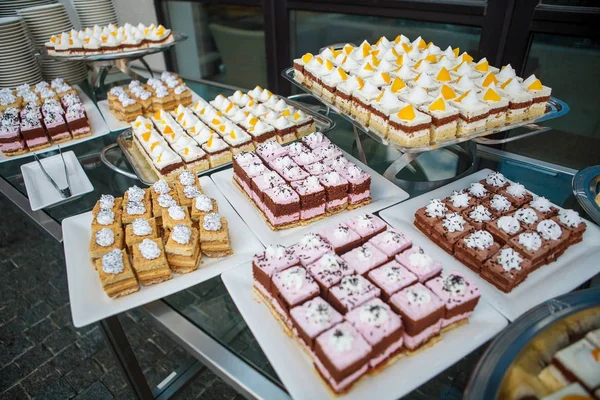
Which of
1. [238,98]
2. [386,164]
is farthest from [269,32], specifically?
[386,164]

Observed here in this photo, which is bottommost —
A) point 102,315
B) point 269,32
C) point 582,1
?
point 102,315

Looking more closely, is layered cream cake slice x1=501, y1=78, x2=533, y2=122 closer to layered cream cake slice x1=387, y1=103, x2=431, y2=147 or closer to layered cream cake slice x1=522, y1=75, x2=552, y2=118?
layered cream cake slice x1=522, y1=75, x2=552, y2=118

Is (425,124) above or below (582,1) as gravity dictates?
below

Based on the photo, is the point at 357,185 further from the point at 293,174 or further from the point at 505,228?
the point at 505,228

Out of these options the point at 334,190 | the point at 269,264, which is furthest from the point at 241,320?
the point at 334,190

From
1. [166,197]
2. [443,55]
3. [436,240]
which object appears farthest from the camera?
[443,55]

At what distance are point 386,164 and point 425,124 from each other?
558mm

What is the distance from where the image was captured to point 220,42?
5.47 m

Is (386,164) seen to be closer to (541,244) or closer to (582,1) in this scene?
(541,244)

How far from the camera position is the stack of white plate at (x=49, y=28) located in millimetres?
3898

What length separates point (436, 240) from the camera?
6.28 ft

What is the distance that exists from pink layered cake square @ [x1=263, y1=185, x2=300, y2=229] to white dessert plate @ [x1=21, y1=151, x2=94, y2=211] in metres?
1.19

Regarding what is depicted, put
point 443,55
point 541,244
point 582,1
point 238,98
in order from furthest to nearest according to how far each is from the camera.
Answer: point 238,98 < point 443,55 < point 582,1 < point 541,244

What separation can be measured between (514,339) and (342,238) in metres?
0.78
